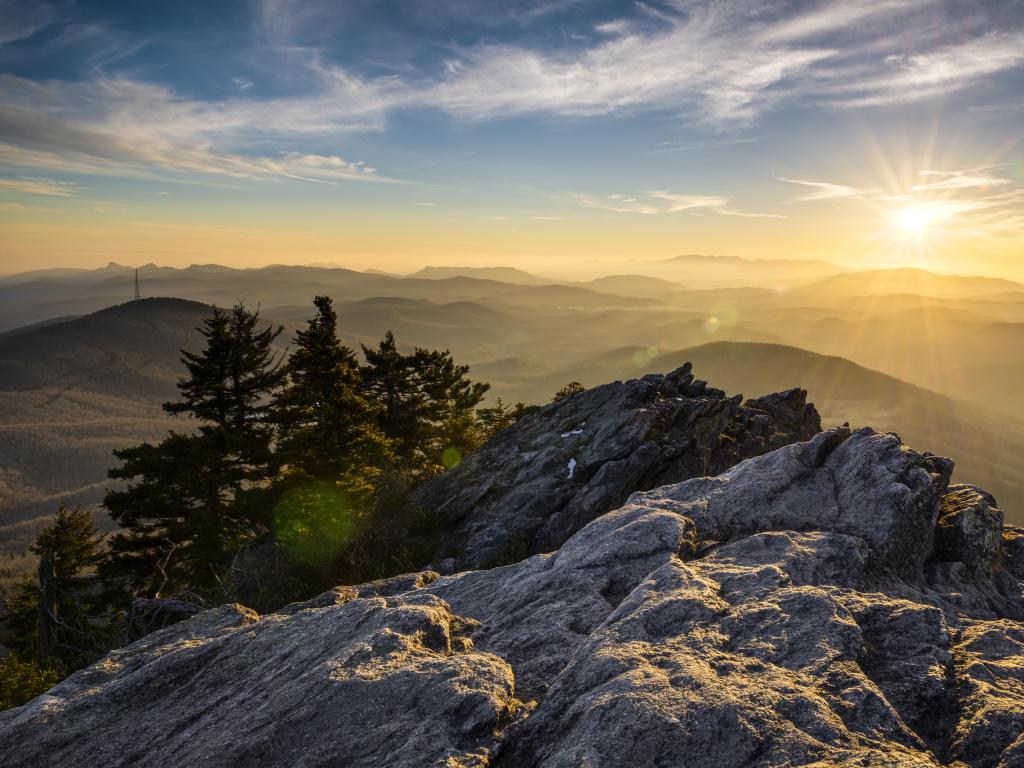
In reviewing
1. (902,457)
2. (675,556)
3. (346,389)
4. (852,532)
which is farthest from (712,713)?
(346,389)

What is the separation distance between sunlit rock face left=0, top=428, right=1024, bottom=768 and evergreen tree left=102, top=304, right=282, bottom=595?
20918 millimetres

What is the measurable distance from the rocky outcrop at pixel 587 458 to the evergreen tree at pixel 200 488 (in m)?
12.6

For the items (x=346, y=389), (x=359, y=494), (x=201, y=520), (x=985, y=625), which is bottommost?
(x=201, y=520)

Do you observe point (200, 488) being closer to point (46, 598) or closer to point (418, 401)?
point (46, 598)

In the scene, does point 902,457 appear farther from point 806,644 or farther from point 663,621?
point 663,621

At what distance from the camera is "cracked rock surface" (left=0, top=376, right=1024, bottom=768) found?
25.1ft

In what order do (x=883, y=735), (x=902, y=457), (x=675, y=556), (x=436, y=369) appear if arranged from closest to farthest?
(x=883, y=735), (x=675, y=556), (x=902, y=457), (x=436, y=369)

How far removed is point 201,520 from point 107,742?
26.1m

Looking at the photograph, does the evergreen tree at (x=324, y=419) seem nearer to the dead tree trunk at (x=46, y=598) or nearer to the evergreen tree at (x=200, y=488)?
the evergreen tree at (x=200, y=488)

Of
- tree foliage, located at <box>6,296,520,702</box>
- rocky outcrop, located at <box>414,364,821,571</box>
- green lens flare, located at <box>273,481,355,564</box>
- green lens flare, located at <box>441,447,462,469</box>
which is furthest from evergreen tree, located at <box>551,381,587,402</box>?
green lens flare, located at <box>273,481,355,564</box>

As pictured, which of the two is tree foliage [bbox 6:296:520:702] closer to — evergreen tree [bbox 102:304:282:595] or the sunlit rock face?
evergreen tree [bbox 102:304:282:595]

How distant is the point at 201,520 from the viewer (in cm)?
3294

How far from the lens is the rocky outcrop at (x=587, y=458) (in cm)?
2525

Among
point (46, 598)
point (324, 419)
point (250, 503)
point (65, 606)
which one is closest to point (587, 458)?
point (324, 419)
